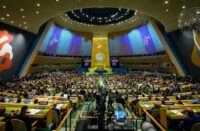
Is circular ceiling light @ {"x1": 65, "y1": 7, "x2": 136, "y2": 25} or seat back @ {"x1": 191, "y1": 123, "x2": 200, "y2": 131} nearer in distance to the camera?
seat back @ {"x1": 191, "y1": 123, "x2": 200, "y2": 131}

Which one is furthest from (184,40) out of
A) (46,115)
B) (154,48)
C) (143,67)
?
(46,115)

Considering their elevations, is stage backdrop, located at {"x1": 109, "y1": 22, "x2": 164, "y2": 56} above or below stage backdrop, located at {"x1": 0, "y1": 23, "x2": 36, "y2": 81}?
above

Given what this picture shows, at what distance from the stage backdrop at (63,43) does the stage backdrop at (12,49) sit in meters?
5.98

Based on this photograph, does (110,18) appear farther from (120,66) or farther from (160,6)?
(160,6)

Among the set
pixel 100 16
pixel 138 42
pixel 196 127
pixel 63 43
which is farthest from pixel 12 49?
pixel 138 42

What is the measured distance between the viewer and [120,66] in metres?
49.3

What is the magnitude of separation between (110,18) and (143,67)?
15.1 metres

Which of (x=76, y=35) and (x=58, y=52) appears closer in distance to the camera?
(x=58, y=52)

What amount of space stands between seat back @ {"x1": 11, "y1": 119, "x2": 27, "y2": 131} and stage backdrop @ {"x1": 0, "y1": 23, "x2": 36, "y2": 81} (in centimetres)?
1916

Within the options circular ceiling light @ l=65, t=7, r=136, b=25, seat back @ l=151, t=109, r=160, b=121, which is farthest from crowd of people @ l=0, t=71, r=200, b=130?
circular ceiling light @ l=65, t=7, r=136, b=25

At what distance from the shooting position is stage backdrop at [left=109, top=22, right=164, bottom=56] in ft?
111

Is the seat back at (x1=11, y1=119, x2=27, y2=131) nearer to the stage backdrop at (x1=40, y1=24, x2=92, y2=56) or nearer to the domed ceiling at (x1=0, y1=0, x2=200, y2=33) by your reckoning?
the domed ceiling at (x1=0, y1=0, x2=200, y2=33)

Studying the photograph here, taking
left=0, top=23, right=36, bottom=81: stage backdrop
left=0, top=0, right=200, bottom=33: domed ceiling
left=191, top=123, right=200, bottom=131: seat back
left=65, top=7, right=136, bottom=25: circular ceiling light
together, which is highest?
left=65, top=7, right=136, bottom=25: circular ceiling light

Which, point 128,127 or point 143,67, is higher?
point 143,67
